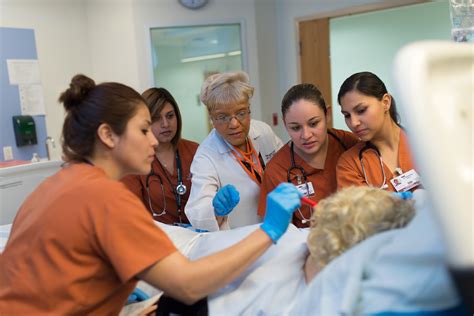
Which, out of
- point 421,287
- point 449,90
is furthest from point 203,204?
point 449,90

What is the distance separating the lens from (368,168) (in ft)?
5.28

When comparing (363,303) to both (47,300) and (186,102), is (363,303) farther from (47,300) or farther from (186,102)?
(186,102)

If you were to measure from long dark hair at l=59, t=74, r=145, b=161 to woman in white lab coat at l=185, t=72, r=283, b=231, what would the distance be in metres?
0.69

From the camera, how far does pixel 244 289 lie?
1136mm

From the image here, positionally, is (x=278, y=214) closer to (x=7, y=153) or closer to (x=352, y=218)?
(x=352, y=218)

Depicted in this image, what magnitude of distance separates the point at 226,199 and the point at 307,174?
0.36 meters

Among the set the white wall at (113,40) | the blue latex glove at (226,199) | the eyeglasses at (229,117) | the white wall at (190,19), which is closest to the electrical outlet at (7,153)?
the white wall at (113,40)

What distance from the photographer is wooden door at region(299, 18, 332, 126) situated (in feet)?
12.6

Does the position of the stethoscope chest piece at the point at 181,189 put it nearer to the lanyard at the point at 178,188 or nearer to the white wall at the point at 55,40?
the lanyard at the point at 178,188

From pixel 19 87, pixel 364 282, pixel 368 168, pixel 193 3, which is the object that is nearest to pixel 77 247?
pixel 364 282

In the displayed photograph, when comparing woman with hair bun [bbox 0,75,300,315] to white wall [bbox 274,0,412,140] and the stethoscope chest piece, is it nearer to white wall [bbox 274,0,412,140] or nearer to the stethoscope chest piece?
the stethoscope chest piece

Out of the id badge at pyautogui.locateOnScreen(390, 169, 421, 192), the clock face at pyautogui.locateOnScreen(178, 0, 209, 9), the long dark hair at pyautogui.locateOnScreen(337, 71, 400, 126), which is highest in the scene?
the clock face at pyautogui.locateOnScreen(178, 0, 209, 9)

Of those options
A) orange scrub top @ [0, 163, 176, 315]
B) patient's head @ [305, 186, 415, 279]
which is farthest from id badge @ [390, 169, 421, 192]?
orange scrub top @ [0, 163, 176, 315]

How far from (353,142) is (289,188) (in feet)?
2.69
